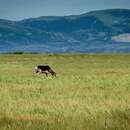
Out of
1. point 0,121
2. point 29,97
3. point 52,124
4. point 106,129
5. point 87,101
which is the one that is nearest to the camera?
point 106,129

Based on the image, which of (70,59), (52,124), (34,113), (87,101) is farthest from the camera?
(70,59)

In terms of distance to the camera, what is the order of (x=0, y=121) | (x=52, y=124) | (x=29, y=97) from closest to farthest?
(x=52, y=124) → (x=0, y=121) → (x=29, y=97)

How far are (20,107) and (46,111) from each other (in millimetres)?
1591

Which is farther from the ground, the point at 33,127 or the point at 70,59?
the point at 33,127

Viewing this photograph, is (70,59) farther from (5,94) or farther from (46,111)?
(46,111)

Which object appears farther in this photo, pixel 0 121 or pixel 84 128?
pixel 0 121

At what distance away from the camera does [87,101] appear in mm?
19562

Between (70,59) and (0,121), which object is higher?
(0,121)

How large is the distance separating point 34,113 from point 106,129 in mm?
5237

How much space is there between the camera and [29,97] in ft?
71.1

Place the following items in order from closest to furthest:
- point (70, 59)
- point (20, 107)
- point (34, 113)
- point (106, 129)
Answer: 1. point (106, 129)
2. point (34, 113)
3. point (20, 107)
4. point (70, 59)

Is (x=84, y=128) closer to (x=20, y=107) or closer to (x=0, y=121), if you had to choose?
(x=0, y=121)

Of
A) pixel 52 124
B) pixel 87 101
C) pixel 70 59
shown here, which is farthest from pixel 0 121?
pixel 70 59

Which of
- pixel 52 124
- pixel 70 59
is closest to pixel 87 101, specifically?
pixel 52 124
